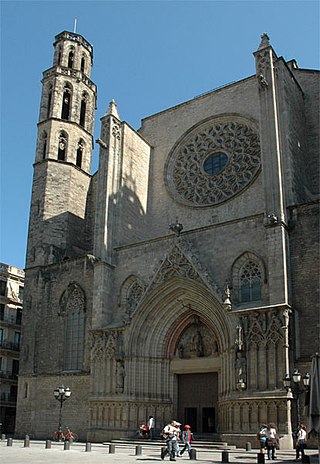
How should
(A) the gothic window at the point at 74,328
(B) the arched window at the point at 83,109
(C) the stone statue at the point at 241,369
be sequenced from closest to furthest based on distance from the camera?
(C) the stone statue at the point at 241,369, (A) the gothic window at the point at 74,328, (B) the arched window at the point at 83,109

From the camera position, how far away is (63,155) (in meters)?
32.4

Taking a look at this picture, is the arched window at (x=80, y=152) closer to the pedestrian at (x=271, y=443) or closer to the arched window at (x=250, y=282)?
the arched window at (x=250, y=282)

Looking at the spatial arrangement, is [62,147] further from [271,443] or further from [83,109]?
[271,443]

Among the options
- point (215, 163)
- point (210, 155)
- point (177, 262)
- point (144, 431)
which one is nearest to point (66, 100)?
point (210, 155)

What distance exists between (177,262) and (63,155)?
487 inches

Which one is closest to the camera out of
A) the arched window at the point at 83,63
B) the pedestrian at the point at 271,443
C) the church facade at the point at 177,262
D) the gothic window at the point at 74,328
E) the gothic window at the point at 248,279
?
the pedestrian at the point at 271,443

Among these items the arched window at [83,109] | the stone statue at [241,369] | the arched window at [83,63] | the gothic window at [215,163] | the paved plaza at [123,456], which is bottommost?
the paved plaza at [123,456]

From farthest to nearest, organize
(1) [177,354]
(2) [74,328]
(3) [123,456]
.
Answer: (2) [74,328], (1) [177,354], (3) [123,456]

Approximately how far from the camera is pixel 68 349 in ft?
90.1

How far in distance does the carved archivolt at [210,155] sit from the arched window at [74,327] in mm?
7425

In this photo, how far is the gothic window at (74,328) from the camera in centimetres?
2697

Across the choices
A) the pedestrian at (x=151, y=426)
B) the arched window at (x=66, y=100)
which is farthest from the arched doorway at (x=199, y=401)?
the arched window at (x=66, y=100)

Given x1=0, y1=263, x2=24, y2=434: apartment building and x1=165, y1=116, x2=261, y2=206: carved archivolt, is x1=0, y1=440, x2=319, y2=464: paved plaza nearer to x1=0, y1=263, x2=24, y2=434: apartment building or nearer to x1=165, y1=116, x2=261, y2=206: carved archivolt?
x1=165, y1=116, x2=261, y2=206: carved archivolt

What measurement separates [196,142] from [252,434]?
1629 centimetres
